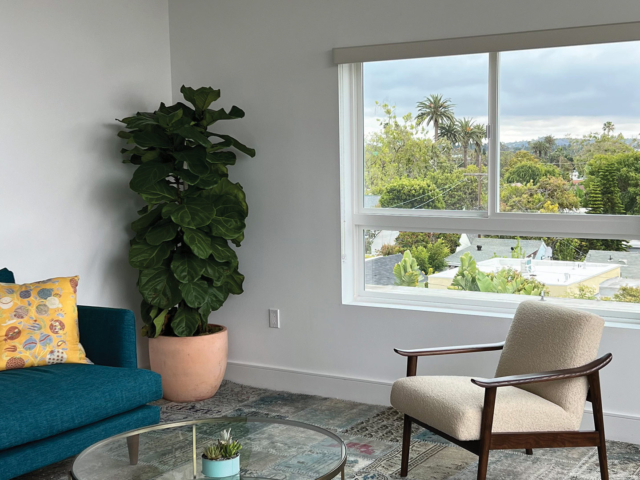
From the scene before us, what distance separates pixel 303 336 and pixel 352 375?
1.29ft

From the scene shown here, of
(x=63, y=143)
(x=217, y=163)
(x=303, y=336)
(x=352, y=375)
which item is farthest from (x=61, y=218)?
(x=352, y=375)

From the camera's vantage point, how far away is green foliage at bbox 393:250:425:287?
404 cm

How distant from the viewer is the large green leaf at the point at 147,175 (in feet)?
12.3

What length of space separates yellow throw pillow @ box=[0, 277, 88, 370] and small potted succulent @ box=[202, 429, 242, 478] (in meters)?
1.26

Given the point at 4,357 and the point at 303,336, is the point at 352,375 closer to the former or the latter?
the point at 303,336

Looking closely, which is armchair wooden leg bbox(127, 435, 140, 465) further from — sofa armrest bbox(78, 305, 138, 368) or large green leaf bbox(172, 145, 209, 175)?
large green leaf bbox(172, 145, 209, 175)

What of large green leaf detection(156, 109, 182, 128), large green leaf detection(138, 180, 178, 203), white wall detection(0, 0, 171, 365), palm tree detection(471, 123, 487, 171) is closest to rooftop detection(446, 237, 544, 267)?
palm tree detection(471, 123, 487, 171)

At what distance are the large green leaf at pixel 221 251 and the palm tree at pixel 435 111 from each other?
1300mm

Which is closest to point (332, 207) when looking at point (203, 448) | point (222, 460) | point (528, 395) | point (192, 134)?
point (192, 134)

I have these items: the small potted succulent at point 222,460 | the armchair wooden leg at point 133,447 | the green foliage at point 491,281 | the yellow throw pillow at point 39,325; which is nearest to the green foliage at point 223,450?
the small potted succulent at point 222,460

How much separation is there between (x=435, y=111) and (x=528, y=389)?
5.47 ft

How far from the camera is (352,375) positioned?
162 inches

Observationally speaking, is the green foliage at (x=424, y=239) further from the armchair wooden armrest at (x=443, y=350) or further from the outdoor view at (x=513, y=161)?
the armchair wooden armrest at (x=443, y=350)

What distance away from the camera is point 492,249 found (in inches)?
149
